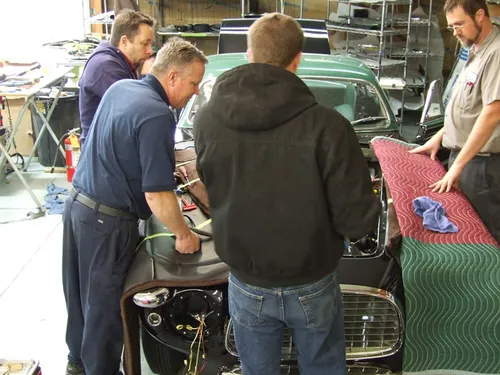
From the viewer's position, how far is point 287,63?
180 centimetres

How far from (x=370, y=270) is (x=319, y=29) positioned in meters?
3.40

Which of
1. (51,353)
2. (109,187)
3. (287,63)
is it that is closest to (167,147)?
(109,187)

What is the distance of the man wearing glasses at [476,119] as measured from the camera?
2979 millimetres

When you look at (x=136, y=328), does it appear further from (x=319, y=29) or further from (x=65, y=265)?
(x=319, y=29)

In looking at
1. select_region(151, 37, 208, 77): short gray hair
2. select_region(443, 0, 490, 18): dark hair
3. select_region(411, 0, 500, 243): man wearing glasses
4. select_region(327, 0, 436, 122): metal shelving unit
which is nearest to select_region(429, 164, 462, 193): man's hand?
select_region(411, 0, 500, 243): man wearing glasses

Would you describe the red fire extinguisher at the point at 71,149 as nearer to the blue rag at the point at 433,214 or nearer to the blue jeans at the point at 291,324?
the blue rag at the point at 433,214

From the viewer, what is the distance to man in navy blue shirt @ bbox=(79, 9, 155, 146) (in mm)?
3205

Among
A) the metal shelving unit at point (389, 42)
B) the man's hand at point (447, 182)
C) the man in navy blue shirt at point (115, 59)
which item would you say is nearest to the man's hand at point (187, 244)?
the man in navy blue shirt at point (115, 59)

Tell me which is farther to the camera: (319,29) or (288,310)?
(319,29)

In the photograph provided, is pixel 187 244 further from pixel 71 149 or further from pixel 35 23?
pixel 35 23

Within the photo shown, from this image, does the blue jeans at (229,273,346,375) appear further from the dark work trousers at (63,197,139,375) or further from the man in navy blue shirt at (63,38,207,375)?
the dark work trousers at (63,197,139,375)

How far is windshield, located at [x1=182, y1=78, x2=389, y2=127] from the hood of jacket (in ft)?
7.23

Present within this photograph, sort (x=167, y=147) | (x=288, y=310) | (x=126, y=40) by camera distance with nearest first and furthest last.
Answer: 1. (x=288, y=310)
2. (x=167, y=147)
3. (x=126, y=40)

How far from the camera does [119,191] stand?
96.3 inches
